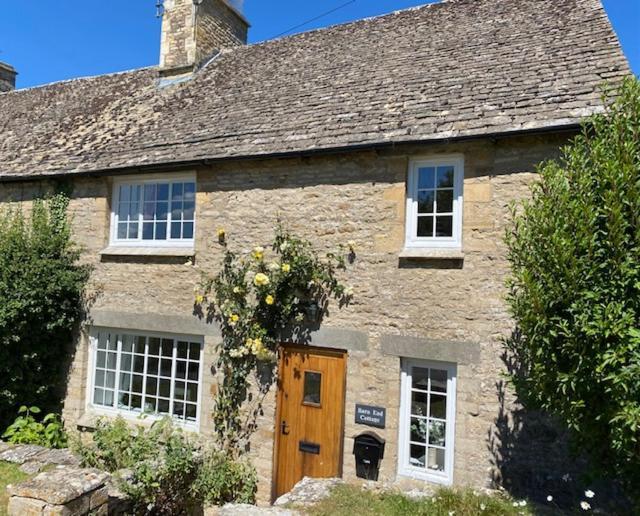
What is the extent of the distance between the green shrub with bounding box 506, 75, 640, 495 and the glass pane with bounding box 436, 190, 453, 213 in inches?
91.6

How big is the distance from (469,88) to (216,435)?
658cm

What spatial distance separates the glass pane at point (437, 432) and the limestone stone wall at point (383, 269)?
0.94 ft

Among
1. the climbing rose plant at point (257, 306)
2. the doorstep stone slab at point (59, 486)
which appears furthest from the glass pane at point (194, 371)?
the doorstep stone slab at point (59, 486)

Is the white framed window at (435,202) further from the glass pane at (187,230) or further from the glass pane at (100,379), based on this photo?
the glass pane at (100,379)

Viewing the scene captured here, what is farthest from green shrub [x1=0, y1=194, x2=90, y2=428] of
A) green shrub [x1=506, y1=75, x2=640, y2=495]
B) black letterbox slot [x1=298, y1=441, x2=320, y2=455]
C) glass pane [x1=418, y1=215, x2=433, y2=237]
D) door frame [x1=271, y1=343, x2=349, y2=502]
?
green shrub [x1=506, y1=75, x2=640, y2=495]

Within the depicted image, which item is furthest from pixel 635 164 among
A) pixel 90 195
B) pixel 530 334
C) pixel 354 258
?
pixel 90 195

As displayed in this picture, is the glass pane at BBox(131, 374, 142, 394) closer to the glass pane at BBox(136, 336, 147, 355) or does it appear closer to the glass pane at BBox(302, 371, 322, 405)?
the glass pane at BBox(136, 336, 147, 355)

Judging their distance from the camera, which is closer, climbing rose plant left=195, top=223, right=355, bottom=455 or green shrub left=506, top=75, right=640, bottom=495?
green shrub left=506, top=75, right=640, bottom=495

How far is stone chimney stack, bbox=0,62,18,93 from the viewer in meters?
16.4

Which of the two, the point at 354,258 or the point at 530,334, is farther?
the point at 354,258

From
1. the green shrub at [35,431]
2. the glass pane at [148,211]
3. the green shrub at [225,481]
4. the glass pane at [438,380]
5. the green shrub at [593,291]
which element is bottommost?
the green shrub at [225,481]

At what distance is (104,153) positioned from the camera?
32.6 ft

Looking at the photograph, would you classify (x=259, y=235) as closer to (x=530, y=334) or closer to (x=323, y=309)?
(x=323, y=309)

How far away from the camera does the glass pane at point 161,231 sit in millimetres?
9258
